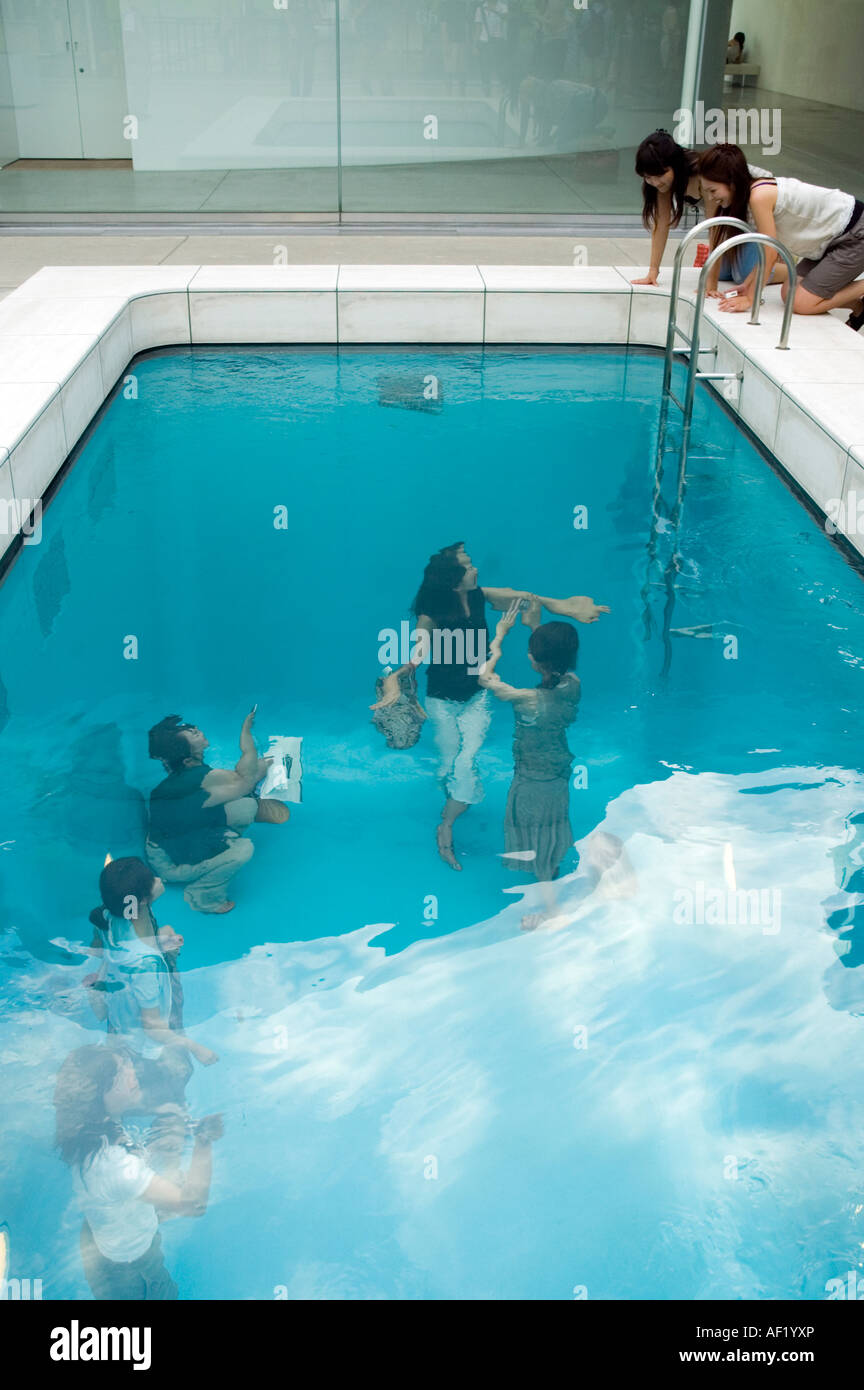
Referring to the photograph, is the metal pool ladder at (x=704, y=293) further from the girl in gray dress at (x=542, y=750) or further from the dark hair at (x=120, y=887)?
the dark hair at (x=120, y=887)

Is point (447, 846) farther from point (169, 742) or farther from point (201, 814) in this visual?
point (169, 742)

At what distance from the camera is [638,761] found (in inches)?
148

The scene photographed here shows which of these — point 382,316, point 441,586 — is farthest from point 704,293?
point 382,316

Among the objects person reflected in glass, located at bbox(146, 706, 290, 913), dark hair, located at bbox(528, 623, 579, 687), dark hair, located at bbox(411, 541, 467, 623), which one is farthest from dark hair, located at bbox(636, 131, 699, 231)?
person reflected in glass, located at bbox(146, 706, 290, 913)

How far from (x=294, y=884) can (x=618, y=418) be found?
419cm

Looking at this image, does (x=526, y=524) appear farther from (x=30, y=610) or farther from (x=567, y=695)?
(x=30, y=610)

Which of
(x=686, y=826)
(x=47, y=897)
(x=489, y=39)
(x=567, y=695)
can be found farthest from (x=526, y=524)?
(x=489, y=39)

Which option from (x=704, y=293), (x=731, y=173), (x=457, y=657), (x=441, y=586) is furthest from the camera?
(x=731, y=173)

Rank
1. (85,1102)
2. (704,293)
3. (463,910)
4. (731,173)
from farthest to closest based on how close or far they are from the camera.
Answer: (731,173), (704,293), (463,910), (85,1102)

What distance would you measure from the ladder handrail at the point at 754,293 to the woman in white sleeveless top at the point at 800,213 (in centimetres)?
24

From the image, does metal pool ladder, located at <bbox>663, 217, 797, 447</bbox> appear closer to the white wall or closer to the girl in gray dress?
the girl in gray dress

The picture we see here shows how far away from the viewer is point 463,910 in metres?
3.14

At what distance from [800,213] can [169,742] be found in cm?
453

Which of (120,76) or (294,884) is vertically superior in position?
(120,76)
